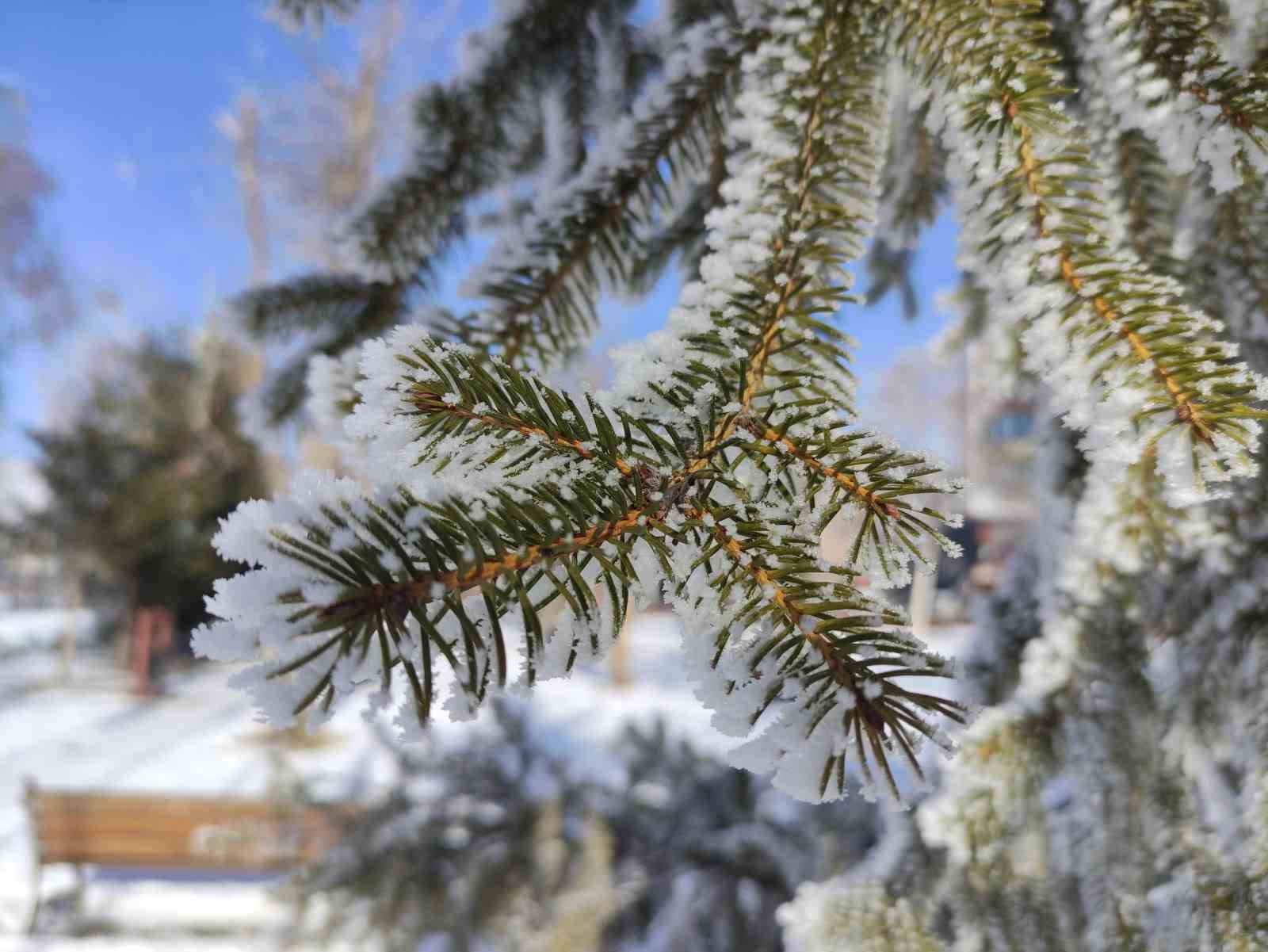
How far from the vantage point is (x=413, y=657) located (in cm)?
25

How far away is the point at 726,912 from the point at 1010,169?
1.94 m

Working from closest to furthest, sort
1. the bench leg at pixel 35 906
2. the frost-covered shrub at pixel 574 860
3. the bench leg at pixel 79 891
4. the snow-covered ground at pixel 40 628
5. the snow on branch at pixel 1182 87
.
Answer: the snow on branch at pixel 1182 87, the frost-covered shrub at pixel 574 860, the bench leg at pixel 35 906, the bench leg at pixel 79 891, the snow-covered ground at pixel 40 628

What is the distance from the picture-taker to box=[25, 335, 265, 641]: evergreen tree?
27.1ft

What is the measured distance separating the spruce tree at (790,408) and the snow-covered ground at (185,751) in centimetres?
85

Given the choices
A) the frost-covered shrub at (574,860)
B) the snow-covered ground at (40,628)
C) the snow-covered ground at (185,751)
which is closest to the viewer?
the frost-covered shrub at (574,860)

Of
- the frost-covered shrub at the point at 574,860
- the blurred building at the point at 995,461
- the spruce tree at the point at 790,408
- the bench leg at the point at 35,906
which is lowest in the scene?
the bench leg at the point at 35,906

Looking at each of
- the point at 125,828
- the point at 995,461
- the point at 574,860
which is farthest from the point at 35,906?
the point at 995,461

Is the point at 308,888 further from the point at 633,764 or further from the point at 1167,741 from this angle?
the point at 1167,741

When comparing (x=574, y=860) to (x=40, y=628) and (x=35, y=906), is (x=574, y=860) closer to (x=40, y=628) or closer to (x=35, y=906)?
(x=35, y=906)

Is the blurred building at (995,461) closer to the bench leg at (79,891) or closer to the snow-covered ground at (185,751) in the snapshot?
the snow-covered ground at (185,751)

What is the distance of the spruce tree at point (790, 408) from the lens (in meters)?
0.27

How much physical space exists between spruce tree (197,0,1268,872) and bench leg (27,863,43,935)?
4887 mm

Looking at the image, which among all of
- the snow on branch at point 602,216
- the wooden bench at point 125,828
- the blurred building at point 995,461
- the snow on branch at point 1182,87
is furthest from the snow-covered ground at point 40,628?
the snow on branch at point 1182,87

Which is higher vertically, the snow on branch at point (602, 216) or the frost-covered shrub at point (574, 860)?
the snow on branch at point (602, 216)
